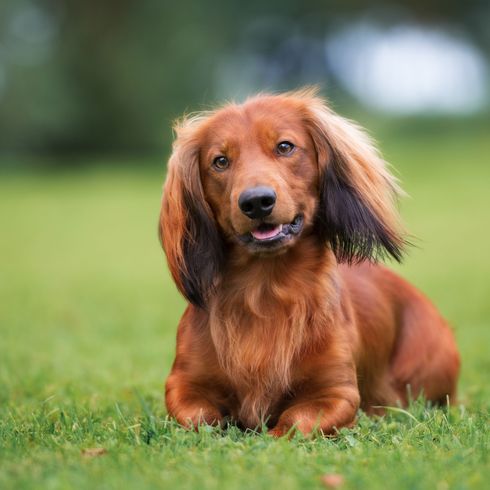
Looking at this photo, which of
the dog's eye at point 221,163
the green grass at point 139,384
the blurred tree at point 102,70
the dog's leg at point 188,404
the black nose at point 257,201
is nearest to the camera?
the green grass at point 139,384

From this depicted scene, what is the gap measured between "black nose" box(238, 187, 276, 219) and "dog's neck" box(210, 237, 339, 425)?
414 mm

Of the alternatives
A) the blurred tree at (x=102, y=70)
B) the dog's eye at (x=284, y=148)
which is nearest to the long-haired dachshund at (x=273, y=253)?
the dog's eye at (x=284, y=148)

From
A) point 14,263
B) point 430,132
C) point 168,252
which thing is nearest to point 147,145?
point 430,132

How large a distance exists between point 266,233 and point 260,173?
0.27 metres

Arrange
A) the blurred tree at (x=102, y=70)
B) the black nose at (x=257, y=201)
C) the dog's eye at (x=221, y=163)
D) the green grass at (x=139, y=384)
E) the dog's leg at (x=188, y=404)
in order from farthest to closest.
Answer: the blurred tree at (x=102, y=70)
the dog's eye at (x=221, y=163)
the dog's leg at (x=188, y=404)
the black nose at (x=257, y=201)
the green grass at (x=139, y=384)

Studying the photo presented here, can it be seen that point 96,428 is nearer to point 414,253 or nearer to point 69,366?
point 69,366

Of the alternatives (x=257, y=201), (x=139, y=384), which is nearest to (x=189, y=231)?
(x=257, y=201)

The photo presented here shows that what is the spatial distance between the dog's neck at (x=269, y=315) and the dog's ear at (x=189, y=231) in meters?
0.10

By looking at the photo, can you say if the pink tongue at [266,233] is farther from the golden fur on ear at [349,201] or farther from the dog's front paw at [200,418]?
the dog's front paw at [200,418]

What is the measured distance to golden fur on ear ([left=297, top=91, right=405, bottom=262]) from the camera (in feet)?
13.7

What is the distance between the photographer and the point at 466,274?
33.1 feet

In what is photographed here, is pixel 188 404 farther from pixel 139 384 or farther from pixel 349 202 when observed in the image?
pixel 139 384

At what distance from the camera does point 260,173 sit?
384 cm

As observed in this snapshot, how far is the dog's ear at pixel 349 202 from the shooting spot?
418 centimetres
